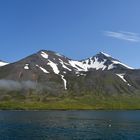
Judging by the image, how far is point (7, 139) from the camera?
8500cm

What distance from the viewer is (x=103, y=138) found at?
89.6 m

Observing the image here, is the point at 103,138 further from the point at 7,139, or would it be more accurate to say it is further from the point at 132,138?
the point at 7,139

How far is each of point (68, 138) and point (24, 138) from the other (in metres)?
11.2

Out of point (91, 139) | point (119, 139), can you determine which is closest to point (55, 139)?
point (91, 139)

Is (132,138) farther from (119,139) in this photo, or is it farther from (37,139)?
(37,139)

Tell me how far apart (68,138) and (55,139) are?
11.7 feet

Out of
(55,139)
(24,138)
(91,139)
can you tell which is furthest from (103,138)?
(24,138)

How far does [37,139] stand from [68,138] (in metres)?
7.97

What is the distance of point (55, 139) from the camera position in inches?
3428

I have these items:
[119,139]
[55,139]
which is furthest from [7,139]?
[119,139]

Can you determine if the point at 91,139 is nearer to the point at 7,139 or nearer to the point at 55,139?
the point at 55,139

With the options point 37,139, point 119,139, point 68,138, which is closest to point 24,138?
point 37,139

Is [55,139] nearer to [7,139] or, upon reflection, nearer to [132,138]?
[7,139]

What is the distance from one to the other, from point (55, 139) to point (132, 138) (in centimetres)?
1992
